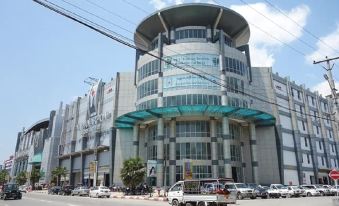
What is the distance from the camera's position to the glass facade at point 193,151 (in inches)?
1919

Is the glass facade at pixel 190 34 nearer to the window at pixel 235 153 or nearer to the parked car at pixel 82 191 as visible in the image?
the window at pixel 235 153

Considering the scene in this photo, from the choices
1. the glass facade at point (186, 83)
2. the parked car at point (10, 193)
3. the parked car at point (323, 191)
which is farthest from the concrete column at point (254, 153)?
the parked car at point (10, 193)

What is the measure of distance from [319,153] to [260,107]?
23.4 meters

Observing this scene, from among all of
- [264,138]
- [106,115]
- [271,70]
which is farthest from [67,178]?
[271,70]

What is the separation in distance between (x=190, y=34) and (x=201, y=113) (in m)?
17.0

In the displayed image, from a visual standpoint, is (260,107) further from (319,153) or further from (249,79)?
(319,153)

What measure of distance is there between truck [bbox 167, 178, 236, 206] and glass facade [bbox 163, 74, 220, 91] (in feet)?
93.6

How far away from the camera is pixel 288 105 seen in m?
63.2

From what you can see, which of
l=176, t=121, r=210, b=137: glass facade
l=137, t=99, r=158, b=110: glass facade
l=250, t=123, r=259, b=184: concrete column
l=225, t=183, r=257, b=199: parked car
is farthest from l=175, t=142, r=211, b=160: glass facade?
l=225, t=183, r=257, b=199: parked car

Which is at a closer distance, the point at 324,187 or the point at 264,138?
the point at 324,187

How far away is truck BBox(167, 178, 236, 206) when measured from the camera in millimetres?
19906

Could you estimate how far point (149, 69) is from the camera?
183 feet

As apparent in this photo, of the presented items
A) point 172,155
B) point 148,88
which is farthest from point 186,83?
point 172,155

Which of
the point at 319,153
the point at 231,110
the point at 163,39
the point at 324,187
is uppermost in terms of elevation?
the point at 163,39
